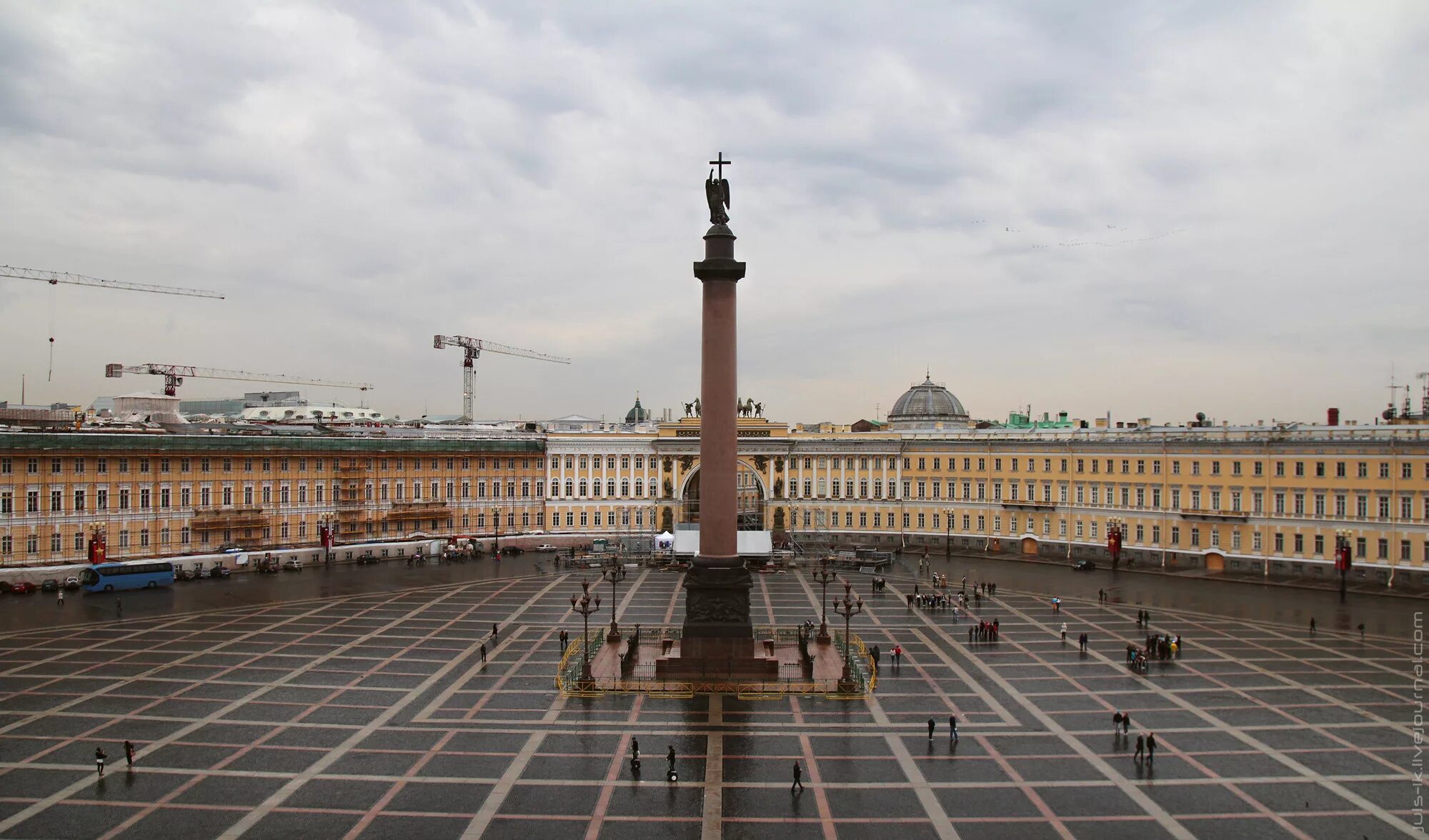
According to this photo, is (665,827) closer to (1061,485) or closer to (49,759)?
(49,759)

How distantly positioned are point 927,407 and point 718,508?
7554 cm

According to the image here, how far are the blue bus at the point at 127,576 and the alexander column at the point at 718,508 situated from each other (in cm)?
3890

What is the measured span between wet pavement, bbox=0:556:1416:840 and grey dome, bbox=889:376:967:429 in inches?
2315

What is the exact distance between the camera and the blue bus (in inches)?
2172

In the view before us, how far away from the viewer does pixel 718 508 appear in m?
36.5

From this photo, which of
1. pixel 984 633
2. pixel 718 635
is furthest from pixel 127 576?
pixel 984 633

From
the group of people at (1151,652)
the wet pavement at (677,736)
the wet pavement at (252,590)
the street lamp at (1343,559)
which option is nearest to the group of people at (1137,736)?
the wet pavement at (677,736)

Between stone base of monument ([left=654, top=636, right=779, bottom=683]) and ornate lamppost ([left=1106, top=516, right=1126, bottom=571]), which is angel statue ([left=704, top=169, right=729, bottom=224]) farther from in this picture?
ornate lamppost ([left=1106, top=516, right=1126, bottom=571])

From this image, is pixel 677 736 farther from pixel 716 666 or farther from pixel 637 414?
pixel 637 414

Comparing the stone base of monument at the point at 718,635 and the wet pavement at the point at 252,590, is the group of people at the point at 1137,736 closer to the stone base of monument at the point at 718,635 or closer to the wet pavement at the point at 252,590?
the stone base of monument at the point at 718,635

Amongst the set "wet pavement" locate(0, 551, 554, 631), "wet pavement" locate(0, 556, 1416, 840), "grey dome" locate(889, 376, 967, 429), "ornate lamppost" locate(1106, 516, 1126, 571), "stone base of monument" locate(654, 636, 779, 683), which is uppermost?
"grey dome" locate(889, 376, 967, 429)

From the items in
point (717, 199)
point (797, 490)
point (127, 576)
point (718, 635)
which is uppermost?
point (717, 199)

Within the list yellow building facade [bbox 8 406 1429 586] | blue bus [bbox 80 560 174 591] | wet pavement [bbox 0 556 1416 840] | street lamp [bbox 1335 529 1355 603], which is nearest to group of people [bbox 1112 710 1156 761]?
wet pavement [bbox 0 556 1416 840]

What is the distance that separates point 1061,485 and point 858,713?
48.7m
